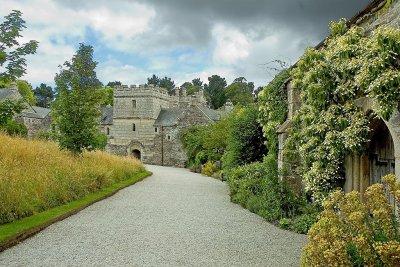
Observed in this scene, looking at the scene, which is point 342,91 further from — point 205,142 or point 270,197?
point 205,142

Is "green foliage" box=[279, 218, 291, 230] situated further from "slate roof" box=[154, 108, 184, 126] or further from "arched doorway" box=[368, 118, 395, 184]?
"slate roof" box=[154, 108, 184, 126]

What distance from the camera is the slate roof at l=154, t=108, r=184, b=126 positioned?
44.7 metres

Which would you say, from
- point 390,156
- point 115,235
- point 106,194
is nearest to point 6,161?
point 106,194

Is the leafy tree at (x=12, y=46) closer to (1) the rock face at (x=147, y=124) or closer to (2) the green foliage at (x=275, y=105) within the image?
(2) the green foliage at (x=275, y=105)

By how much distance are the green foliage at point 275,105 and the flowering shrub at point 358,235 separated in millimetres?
8517

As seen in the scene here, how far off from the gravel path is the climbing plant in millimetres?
1640

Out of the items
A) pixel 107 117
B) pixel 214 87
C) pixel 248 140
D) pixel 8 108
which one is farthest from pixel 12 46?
pixel 214 87

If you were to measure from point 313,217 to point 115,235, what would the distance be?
13.8 ft

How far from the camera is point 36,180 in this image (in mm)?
10203

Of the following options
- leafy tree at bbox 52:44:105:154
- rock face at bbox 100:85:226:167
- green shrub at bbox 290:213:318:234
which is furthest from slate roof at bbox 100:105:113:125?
green shrub at bbox 290:213:318:234

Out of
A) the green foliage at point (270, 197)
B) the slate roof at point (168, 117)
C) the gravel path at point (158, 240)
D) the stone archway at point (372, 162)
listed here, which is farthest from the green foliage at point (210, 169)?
the stone archway at point (372, 162)

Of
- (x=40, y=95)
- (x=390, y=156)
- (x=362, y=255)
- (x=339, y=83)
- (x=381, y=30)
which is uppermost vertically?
(x=40, y=95)

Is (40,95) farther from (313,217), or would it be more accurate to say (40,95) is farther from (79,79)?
(313,217)

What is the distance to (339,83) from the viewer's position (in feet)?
25.5
